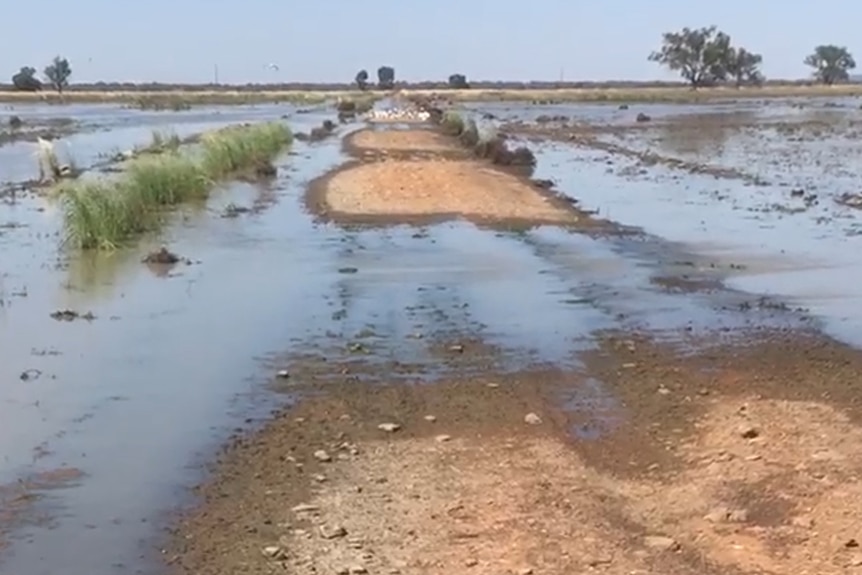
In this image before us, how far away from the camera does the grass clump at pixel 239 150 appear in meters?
38.7

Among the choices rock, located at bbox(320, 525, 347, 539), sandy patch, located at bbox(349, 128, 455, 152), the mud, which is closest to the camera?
the mud

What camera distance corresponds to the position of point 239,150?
1663 inches

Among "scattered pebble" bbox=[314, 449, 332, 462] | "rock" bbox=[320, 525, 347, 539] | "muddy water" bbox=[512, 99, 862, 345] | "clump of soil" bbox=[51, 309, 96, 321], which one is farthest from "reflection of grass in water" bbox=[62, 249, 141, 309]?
"rock" bbox=[320, 525, 347, 539]

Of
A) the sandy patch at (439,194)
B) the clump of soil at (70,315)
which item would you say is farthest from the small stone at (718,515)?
the sandy patch at (439,194)

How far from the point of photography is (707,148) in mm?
52219

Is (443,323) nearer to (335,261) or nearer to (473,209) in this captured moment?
(335,261)

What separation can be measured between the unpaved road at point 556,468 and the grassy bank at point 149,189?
425 inches

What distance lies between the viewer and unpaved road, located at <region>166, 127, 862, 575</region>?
7.69 m

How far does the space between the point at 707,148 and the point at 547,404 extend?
140ft

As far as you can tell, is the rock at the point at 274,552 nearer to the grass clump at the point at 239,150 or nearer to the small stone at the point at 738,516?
the small stone at the point at 738,516

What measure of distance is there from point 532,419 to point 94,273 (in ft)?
36.8

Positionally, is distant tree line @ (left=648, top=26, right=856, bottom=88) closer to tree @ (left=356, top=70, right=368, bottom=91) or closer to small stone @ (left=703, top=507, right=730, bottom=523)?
tree @ (left=356, top=70, right=368, bottom=91)

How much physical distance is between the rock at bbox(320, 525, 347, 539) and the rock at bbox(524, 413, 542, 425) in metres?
2.93

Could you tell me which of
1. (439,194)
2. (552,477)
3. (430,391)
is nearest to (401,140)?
(439,194)
